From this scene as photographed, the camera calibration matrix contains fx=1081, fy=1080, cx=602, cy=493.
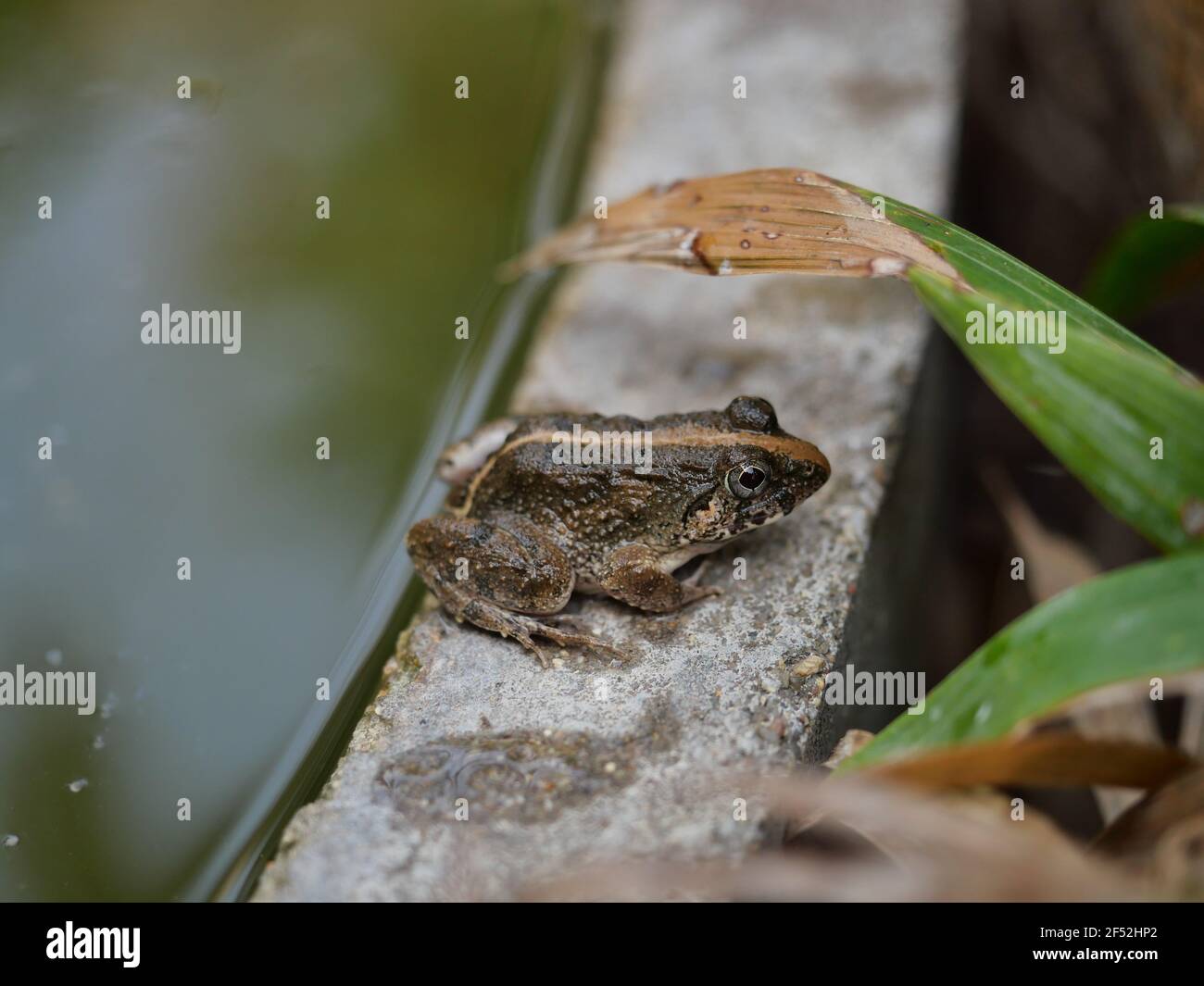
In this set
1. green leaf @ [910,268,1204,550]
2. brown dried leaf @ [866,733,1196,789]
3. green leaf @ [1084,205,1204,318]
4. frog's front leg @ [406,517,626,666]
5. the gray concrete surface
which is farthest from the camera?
green leaf @ [1084,205,1204,318]

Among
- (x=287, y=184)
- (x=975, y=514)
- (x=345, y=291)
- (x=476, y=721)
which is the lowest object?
(x=476, y=721)

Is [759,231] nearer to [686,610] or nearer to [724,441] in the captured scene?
[724,441]

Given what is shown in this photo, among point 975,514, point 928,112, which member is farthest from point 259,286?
point 975,514

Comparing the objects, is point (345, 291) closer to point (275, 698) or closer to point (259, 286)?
point (259, 286)

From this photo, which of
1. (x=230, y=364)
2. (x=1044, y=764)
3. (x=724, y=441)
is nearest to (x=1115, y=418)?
(x=1044, y=764)

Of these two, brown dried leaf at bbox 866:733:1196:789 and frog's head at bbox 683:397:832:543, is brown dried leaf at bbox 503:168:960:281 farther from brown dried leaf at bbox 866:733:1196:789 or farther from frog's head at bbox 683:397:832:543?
brown dried leaf at bbox 866:733:1196:789

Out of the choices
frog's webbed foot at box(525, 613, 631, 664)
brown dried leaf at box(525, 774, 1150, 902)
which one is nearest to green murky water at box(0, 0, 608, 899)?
frog's webbed foot at box(525, 613, 631, 664)
